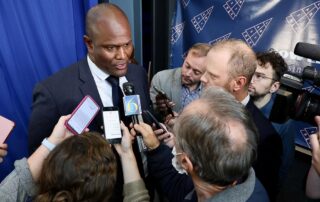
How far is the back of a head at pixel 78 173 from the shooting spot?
849 millimetres

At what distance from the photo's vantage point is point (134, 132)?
1.31 m

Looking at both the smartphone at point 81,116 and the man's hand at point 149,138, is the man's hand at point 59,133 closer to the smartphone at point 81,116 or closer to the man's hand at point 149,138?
the smartphone at point 81,116

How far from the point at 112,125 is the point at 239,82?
628 millimetres

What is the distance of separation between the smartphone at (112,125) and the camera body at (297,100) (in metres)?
0.66

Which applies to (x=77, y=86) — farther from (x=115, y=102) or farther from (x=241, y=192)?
(x=241, y=192)

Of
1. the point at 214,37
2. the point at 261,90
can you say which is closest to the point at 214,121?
the point at 261,90

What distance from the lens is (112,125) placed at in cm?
126

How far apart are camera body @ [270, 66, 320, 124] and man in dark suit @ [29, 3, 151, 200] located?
0.70 metres

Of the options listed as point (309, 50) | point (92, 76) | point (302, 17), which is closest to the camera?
point (309, 50)

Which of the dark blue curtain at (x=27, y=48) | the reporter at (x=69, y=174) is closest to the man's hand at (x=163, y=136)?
the reporter at (x=69, y=174)

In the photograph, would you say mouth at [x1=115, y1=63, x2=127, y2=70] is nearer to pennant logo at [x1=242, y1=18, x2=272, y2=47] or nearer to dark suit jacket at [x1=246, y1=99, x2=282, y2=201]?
dark suit jacket at [x1=246, y1=99, x2=282, y2=201]

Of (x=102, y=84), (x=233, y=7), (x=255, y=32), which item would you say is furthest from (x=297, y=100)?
(x=233, y=7)

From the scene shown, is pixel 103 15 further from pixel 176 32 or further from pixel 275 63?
pixel 176 32

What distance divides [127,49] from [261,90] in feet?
3.65
